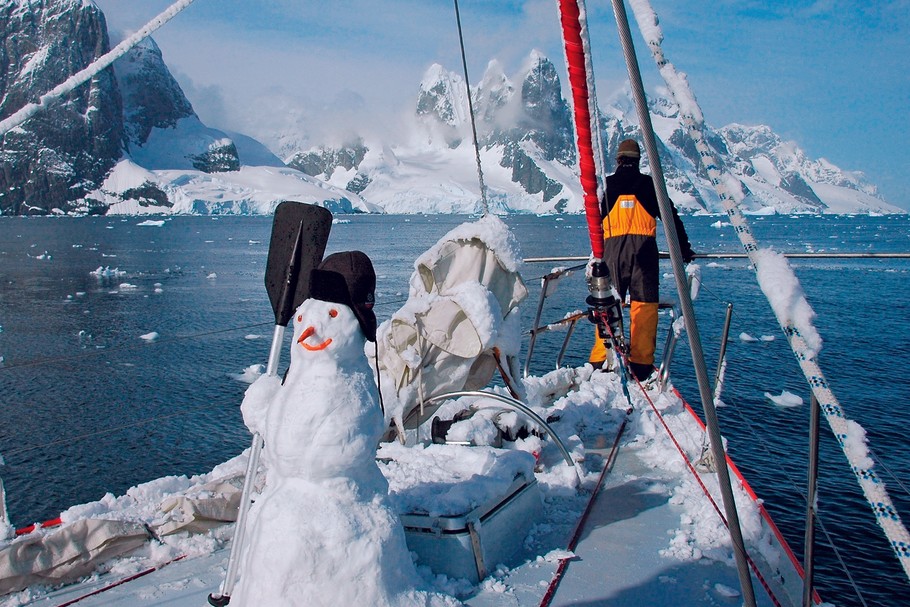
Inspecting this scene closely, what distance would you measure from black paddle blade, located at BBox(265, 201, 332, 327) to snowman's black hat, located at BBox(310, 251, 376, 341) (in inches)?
10.2

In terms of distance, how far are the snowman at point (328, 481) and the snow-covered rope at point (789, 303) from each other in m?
1.31

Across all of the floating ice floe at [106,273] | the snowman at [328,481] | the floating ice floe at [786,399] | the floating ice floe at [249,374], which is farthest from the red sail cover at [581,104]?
the floating ice floe at [106,273]

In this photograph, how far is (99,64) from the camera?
326 cm

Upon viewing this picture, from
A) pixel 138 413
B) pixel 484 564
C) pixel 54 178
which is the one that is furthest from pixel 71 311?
pixel 54 178

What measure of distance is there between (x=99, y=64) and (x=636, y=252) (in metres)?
3.95

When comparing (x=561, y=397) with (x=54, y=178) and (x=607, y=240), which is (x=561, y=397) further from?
(x=54, y=178)

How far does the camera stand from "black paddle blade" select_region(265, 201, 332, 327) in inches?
116

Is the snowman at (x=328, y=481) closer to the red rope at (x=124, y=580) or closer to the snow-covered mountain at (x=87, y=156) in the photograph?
the red rope at (x=124, y=580)

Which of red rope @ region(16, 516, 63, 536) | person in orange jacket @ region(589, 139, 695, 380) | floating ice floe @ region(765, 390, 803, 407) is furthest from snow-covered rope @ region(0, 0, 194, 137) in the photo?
floating ice floe @ region(765, 390, 803, 407)

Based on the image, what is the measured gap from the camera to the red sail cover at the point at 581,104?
2324 millimetres

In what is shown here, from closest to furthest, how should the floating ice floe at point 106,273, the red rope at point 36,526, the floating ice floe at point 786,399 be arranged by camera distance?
the red rope at point 36,526
the floating ice floe at point 786,399
the floating ice floe at point 106,273

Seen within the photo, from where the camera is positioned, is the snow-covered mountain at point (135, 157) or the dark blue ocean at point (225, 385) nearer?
the dark blue ocean at point (225, 385)

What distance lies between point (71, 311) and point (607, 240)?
21.7 m

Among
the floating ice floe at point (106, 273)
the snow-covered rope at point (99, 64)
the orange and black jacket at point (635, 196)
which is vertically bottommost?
the floating ice floe at point (106, 273)
